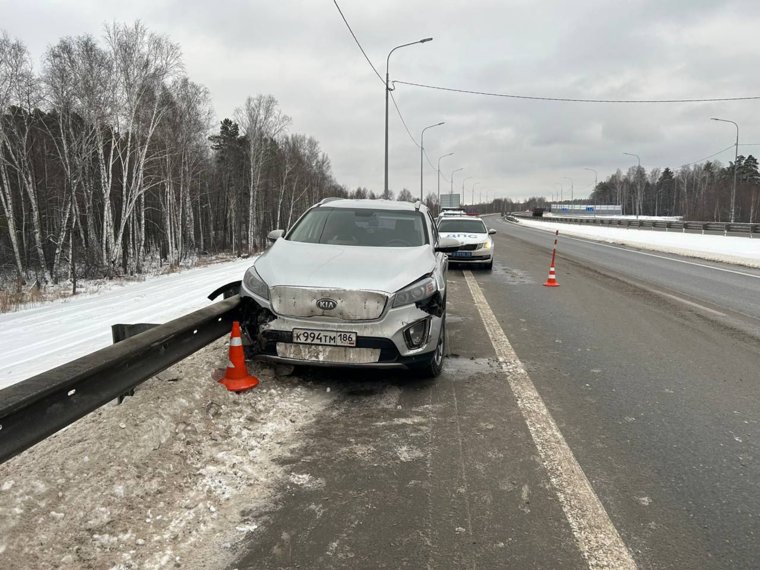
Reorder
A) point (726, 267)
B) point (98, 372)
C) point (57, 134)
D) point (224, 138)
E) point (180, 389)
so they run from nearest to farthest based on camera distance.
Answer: point (98, 372)
point (180, 389)
point (726, 267)
point (57, 134)
point (224, 138)

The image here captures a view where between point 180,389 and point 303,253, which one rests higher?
point 303,253

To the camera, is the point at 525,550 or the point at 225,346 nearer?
the point at 525,550

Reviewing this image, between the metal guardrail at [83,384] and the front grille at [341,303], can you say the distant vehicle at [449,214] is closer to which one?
the front grille at [341,303]

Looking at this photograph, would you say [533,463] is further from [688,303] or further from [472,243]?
[472,243]

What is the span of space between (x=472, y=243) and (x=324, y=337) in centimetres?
1102

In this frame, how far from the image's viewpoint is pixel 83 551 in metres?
2.22

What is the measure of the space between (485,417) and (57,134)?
112 ft

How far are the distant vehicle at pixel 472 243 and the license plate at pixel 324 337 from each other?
398 inches

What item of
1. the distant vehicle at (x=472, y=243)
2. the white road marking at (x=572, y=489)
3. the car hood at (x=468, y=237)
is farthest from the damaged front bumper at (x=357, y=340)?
the car hood at (x=468, y=237)


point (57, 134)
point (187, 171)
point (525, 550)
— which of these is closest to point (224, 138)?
point (187, 171)

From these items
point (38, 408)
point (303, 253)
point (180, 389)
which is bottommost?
point (180, 389)

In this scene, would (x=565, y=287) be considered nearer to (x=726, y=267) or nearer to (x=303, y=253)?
(x=303, y=253)

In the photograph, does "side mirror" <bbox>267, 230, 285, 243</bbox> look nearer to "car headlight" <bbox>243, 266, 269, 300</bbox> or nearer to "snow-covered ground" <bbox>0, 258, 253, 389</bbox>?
"car headlight" <bbox>243, 266, 269, 300</bbox>

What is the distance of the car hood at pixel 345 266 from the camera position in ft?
13.9
